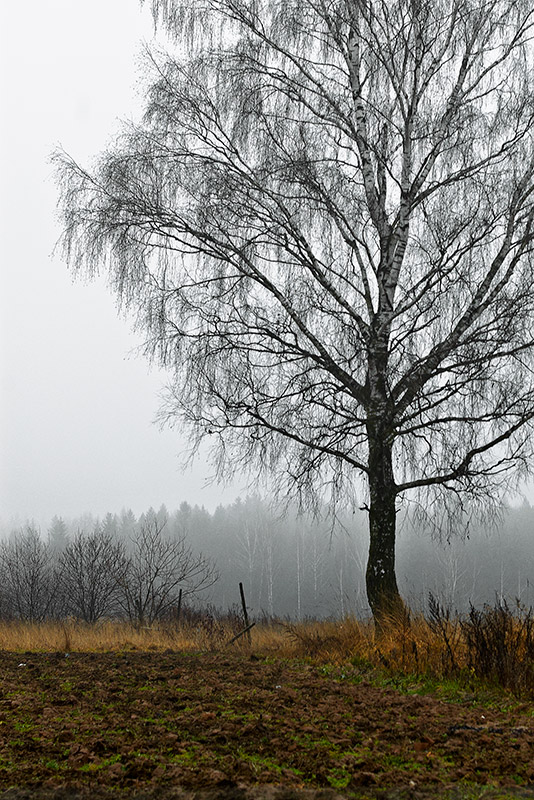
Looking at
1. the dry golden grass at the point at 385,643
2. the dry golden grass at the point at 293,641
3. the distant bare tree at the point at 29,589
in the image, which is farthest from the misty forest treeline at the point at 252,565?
the dry golden grass at the point at 385,643

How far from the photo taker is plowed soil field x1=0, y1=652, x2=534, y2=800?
2.49 meters

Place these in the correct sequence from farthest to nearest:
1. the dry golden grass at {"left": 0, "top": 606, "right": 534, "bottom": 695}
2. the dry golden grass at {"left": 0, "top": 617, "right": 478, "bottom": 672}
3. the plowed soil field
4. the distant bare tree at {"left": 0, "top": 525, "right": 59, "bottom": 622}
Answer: the distant bare tree at {"left": 0, "top": 525, "right": 59, "bottom": 622} → the dry golden grass at {"left": 0, "top": 617, "right": 478, "bottom": 672} → the dry golden grass at {"left": 0, "top": 606, "right": 534, "bottom": 695} → the plowed soil field

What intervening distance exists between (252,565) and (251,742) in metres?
63.3

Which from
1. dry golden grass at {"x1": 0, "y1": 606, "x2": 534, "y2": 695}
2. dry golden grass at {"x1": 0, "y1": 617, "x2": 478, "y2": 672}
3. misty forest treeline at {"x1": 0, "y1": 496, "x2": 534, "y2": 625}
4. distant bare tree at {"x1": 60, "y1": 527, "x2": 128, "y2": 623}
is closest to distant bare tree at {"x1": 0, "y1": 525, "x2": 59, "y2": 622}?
misty forest treeline at {"x1": 0, "y1": 496, "x2": 534, "y2": 625}

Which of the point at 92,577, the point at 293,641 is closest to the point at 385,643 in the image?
the point at 293,641

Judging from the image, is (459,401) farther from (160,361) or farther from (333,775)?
(333,775)

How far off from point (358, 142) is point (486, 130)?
167 cm

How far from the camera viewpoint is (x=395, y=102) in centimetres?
807

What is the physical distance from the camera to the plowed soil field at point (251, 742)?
2488 mm

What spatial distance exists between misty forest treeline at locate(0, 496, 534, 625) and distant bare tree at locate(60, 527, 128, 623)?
0.13 ft

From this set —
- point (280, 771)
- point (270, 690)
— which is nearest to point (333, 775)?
point (280, 771)

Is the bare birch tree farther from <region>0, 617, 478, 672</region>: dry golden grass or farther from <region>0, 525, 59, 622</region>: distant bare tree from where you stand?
<region>0, 525, 59, 622</region>: distant bare tree

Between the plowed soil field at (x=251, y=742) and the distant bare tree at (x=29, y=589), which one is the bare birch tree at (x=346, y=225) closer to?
the plowed soil field at (x=251, y=742)

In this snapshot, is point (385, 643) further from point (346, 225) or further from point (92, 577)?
point (92, 577)
